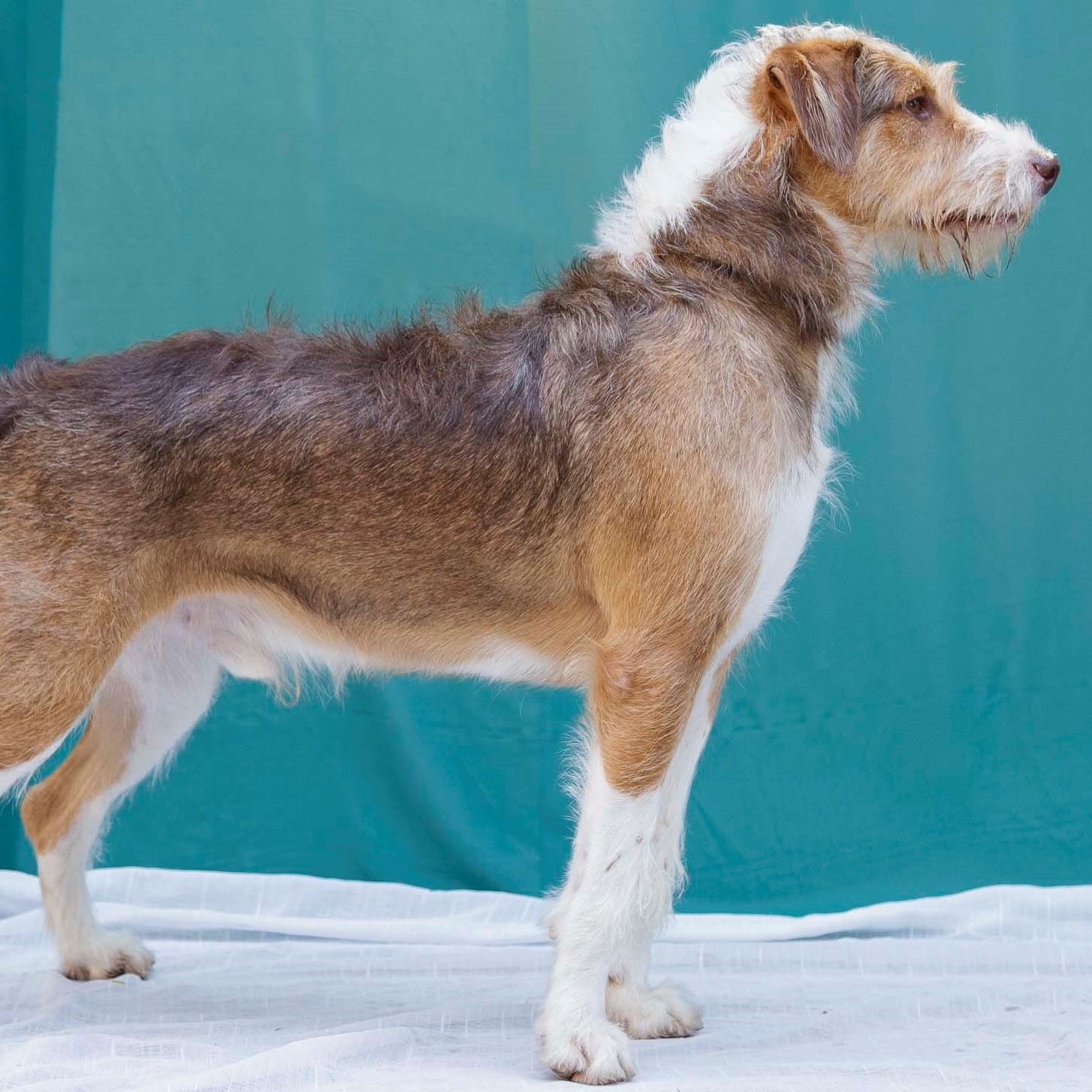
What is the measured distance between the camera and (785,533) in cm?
309

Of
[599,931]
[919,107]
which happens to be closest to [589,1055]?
[599,931]

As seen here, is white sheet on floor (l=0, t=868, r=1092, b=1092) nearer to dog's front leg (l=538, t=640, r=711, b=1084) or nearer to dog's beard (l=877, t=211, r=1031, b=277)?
dog's front leg (l=538, t=640, r=711, b=1084)

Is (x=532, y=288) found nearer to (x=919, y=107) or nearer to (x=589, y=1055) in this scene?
(x=919, y=107)

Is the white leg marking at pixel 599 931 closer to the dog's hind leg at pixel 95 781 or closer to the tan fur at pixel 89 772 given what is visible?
the dog's hind leg at pixel 95 781

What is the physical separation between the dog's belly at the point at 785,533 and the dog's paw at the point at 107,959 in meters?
1.86

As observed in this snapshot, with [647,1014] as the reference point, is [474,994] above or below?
below

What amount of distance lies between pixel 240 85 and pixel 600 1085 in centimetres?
319

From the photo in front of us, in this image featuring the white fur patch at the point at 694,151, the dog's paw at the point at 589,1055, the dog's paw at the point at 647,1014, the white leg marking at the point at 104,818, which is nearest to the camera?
the dog's paw at the point at 589,1055

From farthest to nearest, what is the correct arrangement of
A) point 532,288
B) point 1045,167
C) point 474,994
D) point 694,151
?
point 532,288, point 474,994, point 694,151, point 1045,167

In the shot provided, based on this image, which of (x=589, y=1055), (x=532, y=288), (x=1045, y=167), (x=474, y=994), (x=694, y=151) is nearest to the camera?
(x=589, y=1055)

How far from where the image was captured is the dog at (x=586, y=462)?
3.04 m

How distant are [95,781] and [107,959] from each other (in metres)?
0.49

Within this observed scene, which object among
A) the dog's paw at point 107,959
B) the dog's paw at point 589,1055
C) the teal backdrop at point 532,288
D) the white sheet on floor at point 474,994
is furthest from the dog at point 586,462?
the teal backdrop at point 532,288

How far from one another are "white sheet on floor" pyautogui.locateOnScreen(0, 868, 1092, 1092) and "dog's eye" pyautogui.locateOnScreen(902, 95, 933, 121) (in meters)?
2.11
